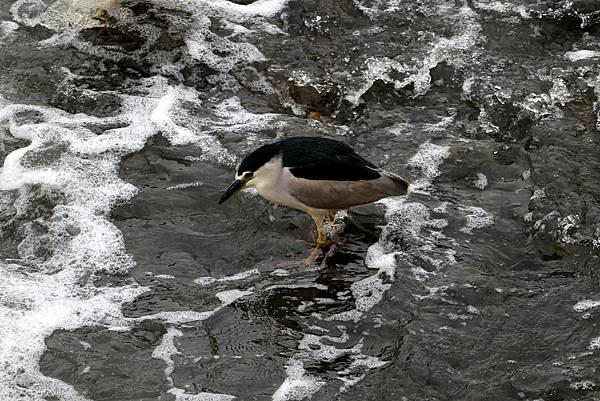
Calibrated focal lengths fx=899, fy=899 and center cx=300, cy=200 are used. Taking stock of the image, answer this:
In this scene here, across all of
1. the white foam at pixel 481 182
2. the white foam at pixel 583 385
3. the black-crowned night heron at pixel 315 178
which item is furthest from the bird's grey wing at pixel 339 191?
the white foam at pixel 583 385

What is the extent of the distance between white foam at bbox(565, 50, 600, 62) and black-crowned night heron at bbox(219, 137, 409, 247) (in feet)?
9.86

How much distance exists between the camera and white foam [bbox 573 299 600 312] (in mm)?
5325

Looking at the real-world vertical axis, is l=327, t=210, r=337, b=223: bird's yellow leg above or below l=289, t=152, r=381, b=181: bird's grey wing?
below

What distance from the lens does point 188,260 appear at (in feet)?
19.6

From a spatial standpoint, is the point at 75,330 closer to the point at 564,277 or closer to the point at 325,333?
the point at 325,333

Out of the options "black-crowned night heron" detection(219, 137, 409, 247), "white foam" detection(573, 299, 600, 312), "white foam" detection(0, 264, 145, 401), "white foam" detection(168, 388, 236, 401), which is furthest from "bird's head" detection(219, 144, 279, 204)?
"white foam" detection(573, 299, 600, 312)

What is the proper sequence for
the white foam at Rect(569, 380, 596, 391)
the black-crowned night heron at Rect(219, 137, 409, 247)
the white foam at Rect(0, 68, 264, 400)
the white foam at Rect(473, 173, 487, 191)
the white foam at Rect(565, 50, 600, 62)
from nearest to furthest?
1. the white foam at Rect(569, 380, 596, 391)
2. the white foam at Rect(0, 68, 264, 400)
3. the black-crowned night heron at Rect(219, 137, 409, 247)
4. the white foam at Rect(473, 173, 487, 191)
5. the white foam at Rect(565, 50, 600, 62)

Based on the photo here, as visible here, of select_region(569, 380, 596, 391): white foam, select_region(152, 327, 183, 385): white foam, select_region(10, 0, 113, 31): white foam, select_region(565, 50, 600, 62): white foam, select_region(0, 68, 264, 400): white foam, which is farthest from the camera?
select_region(10, 0, 113, 31): white foam

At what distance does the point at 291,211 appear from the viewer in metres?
6.61

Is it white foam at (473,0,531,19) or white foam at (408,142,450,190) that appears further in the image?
white foam at (473,0,531,19)

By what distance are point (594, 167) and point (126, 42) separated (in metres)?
4.44

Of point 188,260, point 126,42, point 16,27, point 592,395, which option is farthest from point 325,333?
point 16,27

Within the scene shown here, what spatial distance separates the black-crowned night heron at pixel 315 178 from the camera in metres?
5.92

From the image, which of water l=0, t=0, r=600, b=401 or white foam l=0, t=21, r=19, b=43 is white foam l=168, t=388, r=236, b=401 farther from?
white foam l=0, t=21, r=19, b=43
